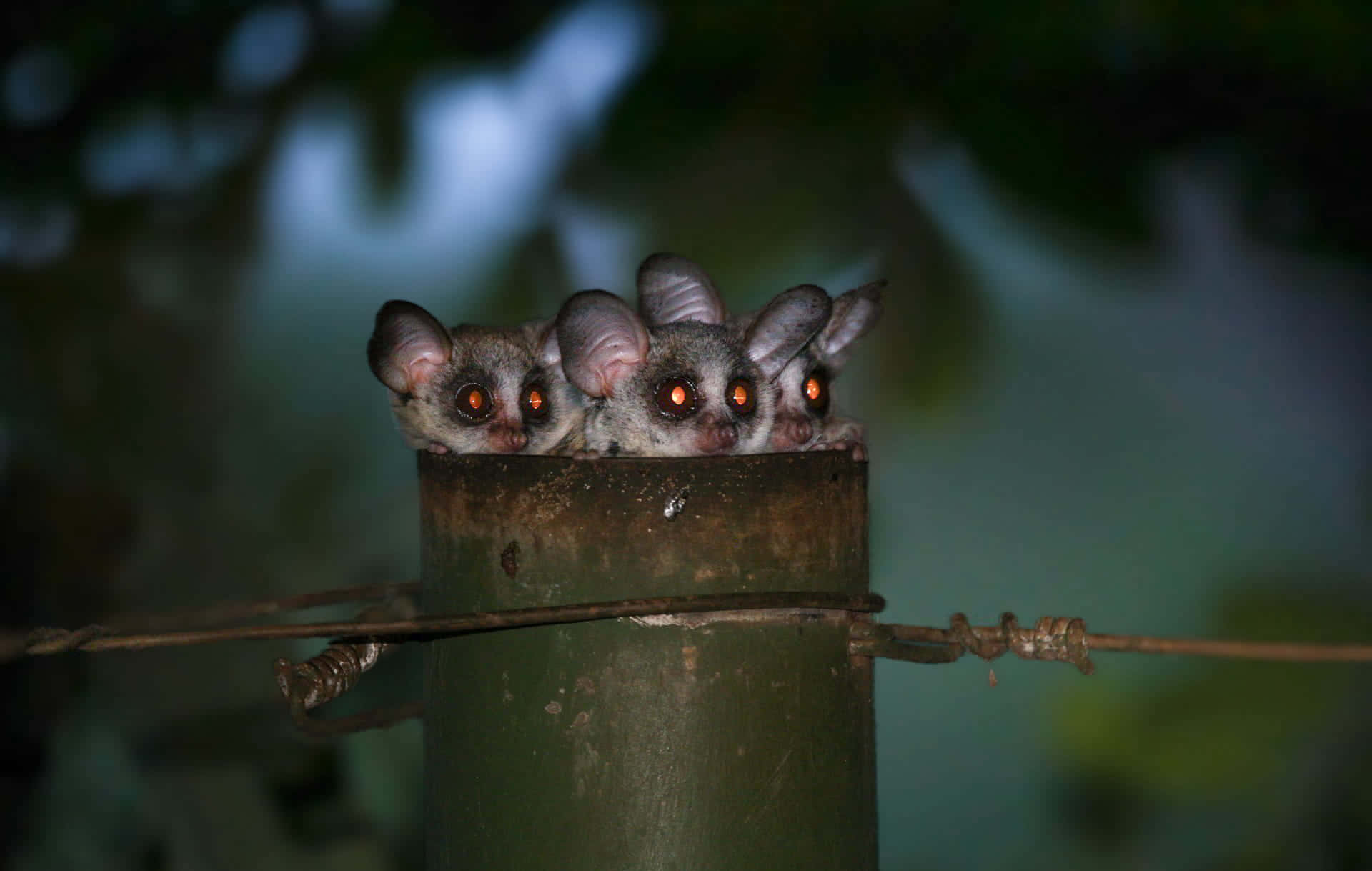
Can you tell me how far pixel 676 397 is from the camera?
78.5 inches

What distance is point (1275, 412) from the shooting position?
150 inches

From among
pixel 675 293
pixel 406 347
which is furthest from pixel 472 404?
pixel 675 293

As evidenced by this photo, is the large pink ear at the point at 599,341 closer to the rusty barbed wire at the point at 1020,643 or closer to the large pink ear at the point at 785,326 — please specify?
the large pink ear at the point at 785,326

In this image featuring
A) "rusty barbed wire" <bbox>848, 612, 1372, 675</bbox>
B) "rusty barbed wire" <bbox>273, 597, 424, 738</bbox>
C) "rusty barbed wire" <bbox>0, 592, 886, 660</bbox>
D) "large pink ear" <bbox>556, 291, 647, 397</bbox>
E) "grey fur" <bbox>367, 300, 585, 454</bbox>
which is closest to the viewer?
"rusty barbed wire" <bbox>848, 612, 1372, 675</bbox>

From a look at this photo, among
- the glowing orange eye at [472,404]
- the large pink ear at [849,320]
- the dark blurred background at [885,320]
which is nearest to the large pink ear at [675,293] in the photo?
the large pink ear at [849,320]

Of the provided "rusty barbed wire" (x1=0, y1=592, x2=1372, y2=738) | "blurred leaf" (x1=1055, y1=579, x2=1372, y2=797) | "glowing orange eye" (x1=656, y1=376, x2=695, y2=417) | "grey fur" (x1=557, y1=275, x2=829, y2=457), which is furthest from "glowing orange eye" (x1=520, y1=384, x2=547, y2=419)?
"blurred leaf" (x1=1055, y1=579, x2=1372, y2=797)

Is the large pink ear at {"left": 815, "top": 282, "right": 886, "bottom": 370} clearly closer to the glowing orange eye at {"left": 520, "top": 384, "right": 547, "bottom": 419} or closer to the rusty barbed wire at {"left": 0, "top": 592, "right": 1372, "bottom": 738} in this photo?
the glowing orange eye at {"left": 520, "top": 384, "right": 547, "bottom": 419}

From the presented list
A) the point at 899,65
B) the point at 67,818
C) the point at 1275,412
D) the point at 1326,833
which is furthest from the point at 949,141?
the point at 67,818

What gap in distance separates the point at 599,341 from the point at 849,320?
22.4 inches

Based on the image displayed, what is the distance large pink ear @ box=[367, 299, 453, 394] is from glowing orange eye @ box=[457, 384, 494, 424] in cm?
7

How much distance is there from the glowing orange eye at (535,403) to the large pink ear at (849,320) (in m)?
0.50

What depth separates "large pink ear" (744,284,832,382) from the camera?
1.86 meters

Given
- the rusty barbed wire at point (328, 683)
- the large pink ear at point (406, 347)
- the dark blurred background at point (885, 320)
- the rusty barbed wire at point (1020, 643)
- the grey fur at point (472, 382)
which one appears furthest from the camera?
the dark blurred background at point (885, 320)

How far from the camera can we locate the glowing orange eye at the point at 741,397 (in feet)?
6.59
